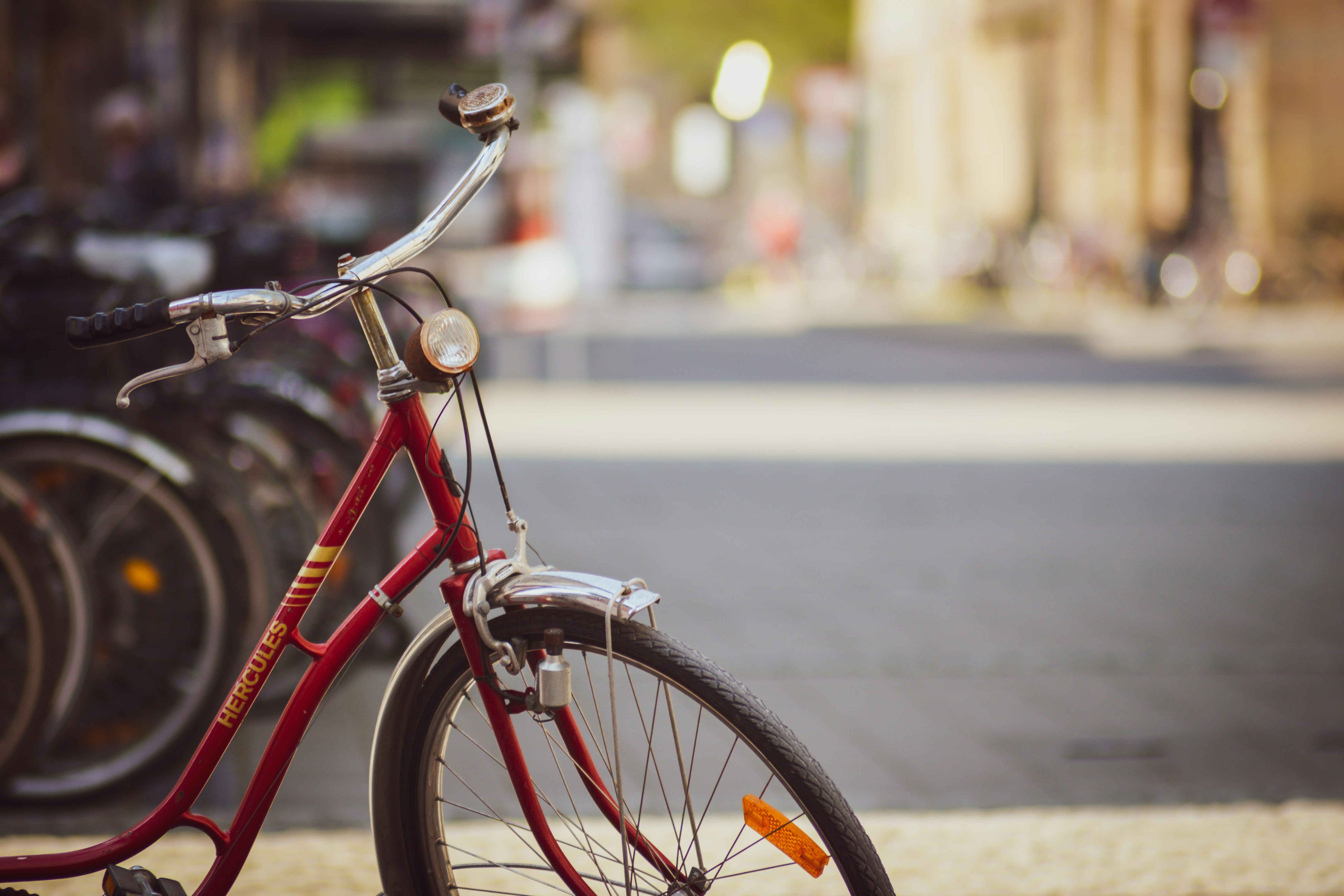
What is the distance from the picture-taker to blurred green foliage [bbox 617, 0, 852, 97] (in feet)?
133

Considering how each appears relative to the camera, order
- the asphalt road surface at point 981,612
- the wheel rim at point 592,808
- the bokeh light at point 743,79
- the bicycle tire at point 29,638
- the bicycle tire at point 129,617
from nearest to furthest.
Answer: the wheel rim at point 592,808 < the bicycle tire at point 29,638 < the bicycle tire at point 129,617 < the asphalt road surface at point 981,612 < the bokeh light at point 743,79

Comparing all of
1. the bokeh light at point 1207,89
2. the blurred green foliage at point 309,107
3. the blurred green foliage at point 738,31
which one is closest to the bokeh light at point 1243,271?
the bokeh light at point 1207,89

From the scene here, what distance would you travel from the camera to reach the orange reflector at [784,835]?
2404 millimetres

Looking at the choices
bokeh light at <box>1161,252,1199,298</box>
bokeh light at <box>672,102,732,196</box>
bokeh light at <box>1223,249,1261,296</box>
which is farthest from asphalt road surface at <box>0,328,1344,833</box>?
bokeh light at <box>672,102,732,196</box>

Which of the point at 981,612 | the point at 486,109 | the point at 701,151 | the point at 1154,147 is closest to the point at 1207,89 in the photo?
the point at 1154,147

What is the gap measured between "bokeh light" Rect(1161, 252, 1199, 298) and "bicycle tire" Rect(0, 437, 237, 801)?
57.2 ft

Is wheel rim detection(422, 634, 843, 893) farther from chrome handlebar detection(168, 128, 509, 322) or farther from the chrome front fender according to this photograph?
chrome handlebar detection(168, 128, 509, 322)

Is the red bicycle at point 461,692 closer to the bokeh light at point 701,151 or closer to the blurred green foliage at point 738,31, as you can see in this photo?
the blurred green foliage at point 738,31

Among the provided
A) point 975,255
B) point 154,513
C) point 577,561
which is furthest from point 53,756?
point 975,255

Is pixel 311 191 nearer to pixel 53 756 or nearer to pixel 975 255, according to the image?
pixel 975 255

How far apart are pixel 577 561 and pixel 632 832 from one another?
408cm

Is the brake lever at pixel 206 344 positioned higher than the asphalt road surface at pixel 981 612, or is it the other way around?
the brake lever at pixel 206 344

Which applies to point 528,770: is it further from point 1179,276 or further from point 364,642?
point 1179,276

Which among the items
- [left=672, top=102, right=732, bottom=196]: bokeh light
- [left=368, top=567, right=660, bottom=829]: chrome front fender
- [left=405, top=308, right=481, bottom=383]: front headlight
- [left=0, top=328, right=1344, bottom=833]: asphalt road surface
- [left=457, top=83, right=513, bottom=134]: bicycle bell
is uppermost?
[left=672, top=102, right=732, bottom=196]: bokeh light
